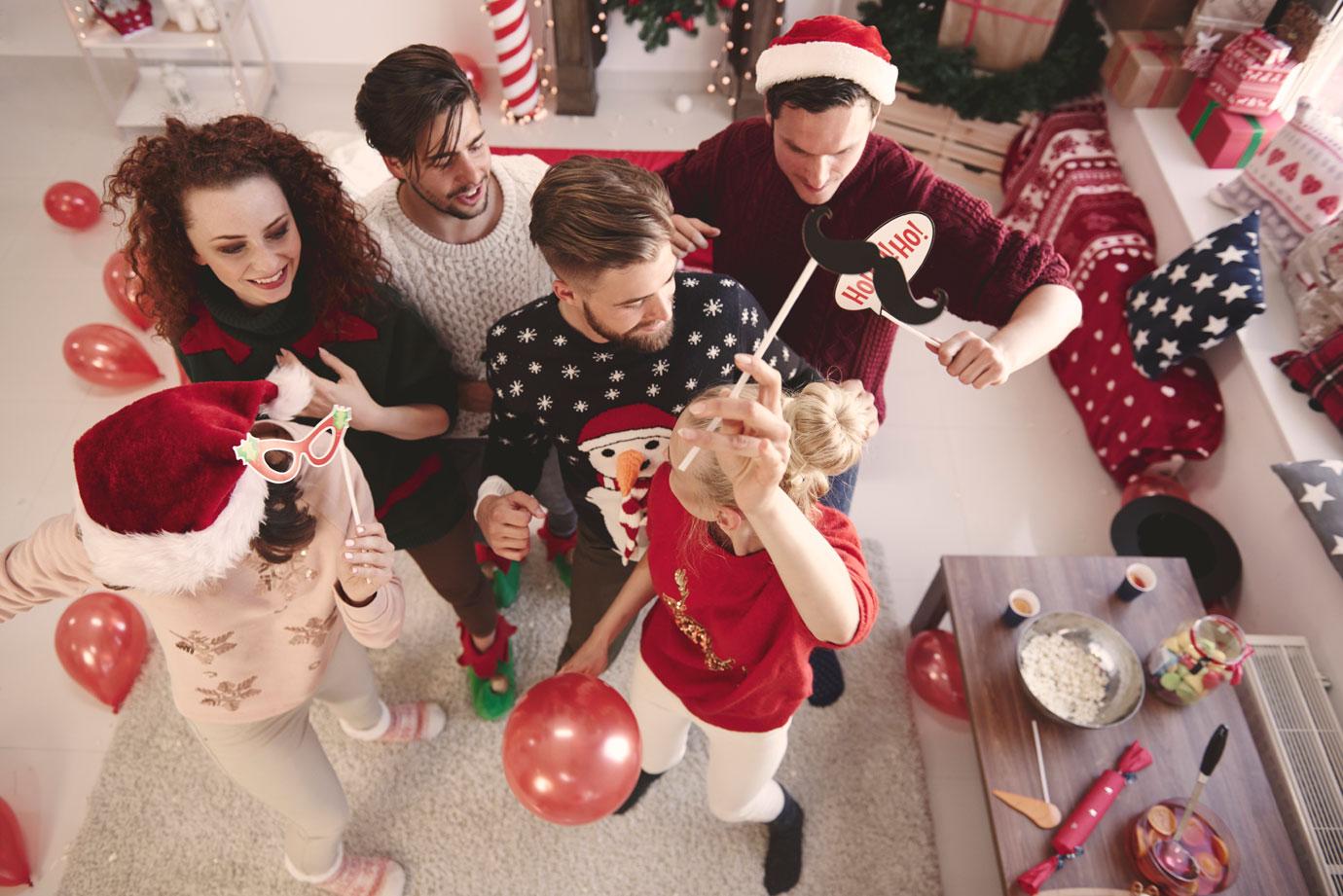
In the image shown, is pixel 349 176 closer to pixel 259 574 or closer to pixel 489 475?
pixel 489 475

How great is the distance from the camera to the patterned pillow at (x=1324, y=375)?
7.48ft

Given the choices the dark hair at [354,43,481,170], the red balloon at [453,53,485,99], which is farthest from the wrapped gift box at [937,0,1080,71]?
the dark hair at [354,43,481,170]

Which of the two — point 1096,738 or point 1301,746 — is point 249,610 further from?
point 1301,746

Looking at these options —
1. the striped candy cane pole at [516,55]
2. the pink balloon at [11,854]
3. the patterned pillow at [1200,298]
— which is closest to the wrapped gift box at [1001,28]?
the patterned pillow at [1200,298]

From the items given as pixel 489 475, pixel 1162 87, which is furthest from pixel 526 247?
pixel 1162 87

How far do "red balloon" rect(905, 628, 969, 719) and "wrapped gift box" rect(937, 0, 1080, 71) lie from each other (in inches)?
93.5

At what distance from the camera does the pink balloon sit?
76.8 inches

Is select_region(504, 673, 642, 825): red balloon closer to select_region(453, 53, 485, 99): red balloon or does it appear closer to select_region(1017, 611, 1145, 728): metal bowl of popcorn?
select_region(1017, 611, 1145, 728): metal bowl of popcorn

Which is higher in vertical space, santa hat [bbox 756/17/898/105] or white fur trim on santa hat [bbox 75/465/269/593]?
santa hat [bbox 756/17/898/105]

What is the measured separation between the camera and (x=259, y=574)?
1385 millimetres

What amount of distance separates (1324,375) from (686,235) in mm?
1927

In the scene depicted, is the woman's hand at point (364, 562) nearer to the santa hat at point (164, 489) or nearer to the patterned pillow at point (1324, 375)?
the santa hat at point (164, 489)

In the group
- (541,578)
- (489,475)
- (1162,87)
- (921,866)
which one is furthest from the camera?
(1162,87)

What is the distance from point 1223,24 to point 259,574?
3.48 metres
